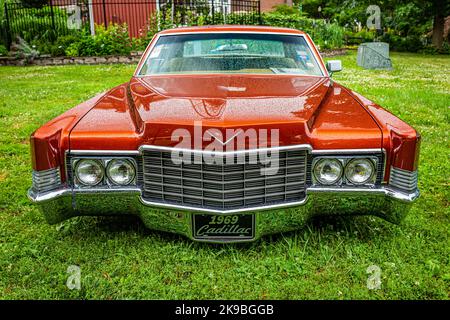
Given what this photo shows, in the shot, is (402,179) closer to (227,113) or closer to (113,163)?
(227,113)

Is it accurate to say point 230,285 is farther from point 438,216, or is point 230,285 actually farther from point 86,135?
point 438,216

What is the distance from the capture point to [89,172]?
103 inches

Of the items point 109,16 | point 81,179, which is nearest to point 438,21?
point 109,16

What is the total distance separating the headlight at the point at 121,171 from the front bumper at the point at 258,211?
7 centimetres

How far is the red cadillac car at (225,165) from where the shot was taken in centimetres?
245

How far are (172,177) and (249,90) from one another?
878 mm

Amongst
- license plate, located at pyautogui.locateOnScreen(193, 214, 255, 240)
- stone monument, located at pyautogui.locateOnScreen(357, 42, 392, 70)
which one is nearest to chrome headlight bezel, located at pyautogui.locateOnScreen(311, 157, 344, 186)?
license plate, located at pyautogui.locateOnScreen(193, 214, 255, 240)

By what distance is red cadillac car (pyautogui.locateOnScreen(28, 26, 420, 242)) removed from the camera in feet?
8.05

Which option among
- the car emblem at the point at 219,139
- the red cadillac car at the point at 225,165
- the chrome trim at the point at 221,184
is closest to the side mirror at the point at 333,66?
the red cadillac car at the point at 225,165

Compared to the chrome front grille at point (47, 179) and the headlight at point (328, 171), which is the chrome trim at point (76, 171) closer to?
the chrome front grille at point (47, 179)

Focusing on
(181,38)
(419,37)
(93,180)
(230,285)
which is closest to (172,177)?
(93,180)

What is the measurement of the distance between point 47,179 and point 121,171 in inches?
16.9

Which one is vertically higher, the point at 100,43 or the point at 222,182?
the point at 100,43

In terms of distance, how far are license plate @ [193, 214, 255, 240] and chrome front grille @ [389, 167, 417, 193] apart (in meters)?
0.84
